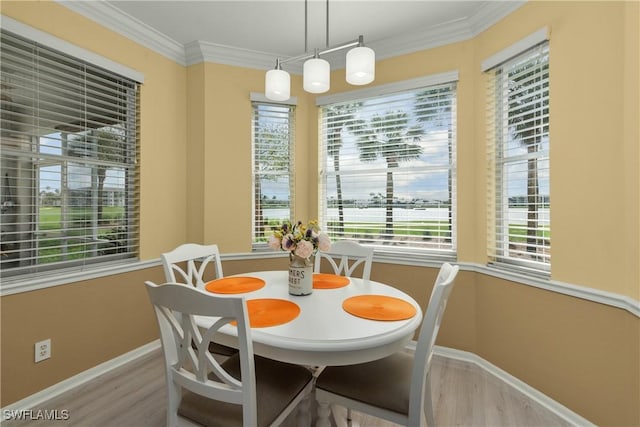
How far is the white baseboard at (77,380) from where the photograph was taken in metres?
1.79

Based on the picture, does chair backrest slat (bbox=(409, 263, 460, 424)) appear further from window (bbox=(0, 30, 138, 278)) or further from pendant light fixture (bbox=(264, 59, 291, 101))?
window (bbox=(0, 30, 138, 278))

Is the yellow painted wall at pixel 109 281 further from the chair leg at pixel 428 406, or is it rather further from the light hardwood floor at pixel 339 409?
the chair leg at pixel 428 406

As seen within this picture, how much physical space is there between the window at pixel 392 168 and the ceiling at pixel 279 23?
41cm

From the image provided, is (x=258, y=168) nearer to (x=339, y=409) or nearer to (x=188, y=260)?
(x=188, y=260)

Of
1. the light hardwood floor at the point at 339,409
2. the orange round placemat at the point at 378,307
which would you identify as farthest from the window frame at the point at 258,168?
the orange round placemat at the point at 378,307

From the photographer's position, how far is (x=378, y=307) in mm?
1446

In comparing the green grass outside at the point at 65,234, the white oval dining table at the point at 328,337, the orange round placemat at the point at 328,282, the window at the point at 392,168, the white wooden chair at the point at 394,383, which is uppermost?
the window at the point at 392,168

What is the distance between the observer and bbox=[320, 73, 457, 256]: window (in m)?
2.54

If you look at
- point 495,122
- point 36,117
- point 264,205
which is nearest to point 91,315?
point 36,117

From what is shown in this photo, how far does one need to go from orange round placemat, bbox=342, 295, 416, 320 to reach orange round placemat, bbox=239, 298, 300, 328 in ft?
0.87

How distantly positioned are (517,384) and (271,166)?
2640 millimetres

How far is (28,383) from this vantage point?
1828 millimetres

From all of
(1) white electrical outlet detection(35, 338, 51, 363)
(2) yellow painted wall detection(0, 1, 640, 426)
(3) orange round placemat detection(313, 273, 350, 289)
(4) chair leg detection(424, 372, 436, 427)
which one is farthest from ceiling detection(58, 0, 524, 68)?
(4) chair leg detection(424, 372, 436, 427)

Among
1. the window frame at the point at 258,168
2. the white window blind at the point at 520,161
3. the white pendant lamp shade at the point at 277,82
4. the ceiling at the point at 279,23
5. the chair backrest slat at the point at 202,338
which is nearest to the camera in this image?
the chair backrest slat at the point at 202,338
